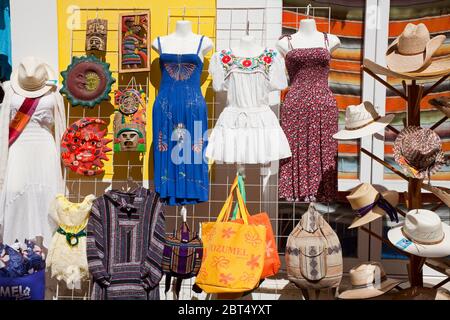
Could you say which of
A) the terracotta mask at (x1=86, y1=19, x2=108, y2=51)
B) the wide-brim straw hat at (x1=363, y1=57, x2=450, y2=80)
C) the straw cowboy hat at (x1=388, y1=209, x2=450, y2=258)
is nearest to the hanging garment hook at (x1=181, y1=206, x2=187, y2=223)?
the terracotta mask at (x1=86, y1=19, x2=108, y2=51)

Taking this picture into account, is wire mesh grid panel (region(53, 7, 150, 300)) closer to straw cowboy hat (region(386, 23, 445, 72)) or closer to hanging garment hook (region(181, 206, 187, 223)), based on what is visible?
hanging garment hook (region(181, 206, 187, 223))

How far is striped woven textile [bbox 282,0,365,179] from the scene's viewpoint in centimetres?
438

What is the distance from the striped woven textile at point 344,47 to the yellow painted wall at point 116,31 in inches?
24.1

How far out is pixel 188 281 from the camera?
429 centimetres

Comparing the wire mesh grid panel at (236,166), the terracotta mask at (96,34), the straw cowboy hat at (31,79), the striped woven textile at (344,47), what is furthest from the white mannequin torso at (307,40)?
the straw cowboy hat at (31,79)

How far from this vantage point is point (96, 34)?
13.8 feet

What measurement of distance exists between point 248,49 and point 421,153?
1265 millimetres

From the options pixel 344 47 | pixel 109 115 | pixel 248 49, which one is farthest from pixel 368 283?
pixel 109 115

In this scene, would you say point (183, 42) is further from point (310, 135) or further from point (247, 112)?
point (310, 135)

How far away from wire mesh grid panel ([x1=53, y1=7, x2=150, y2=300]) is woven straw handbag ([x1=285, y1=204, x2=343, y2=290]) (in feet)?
4.13

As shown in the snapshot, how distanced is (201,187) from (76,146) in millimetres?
854

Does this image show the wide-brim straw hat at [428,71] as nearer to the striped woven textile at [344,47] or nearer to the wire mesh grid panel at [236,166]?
the striped woven textile at [344,47]

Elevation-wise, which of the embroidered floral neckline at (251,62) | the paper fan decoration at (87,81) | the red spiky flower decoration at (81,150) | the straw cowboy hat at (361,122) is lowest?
the red spiky flower decoration at (81,150)

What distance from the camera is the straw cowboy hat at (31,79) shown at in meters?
3.96
